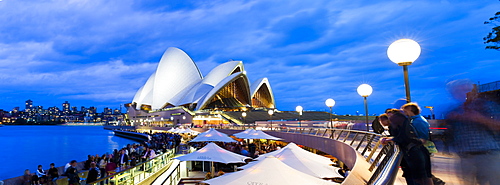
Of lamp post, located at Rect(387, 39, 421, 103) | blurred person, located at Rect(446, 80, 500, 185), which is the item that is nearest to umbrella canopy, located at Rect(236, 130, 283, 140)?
lamp post, located at Rect(387, 39, 421, 103)

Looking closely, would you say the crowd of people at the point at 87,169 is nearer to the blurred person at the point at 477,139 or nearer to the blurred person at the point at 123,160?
the blurred person at the point at 123,160

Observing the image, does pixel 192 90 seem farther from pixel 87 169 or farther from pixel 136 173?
pixel 136 173

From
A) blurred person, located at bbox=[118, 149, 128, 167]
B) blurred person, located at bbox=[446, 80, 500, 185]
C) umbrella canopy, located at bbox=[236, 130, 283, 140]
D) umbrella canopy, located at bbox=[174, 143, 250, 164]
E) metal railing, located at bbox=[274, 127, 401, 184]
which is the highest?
blurred person, located at bbox=[446, 80, 500, 185]

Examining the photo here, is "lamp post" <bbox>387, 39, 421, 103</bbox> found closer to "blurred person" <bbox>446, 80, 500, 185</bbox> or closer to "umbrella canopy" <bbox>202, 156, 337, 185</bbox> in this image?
"blurred person" <bbox>446, 80, 500, 185</bbox>

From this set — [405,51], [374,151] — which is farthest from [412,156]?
[374,151]

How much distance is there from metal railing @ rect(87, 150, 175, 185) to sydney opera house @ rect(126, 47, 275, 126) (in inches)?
2030

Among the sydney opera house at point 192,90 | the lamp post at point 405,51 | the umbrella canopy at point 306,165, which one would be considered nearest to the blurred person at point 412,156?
the lamp post at point 405,51

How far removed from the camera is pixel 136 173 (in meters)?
9.92

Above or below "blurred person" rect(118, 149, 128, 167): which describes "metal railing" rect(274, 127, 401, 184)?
above

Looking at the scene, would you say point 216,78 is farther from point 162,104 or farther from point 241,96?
point 162,104

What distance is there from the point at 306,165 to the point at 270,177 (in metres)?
2.97

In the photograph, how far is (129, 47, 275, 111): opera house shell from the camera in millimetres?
69500

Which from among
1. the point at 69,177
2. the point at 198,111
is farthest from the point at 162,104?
the point at 69,177

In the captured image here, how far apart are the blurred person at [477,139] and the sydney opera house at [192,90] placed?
62485 millimetres
